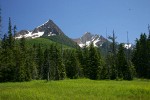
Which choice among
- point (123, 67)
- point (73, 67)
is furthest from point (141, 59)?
point (73, 67)

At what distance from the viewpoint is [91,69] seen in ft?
287

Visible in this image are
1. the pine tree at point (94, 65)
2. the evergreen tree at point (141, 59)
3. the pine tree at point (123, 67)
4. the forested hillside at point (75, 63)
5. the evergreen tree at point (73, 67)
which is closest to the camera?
the forested hillside at point (75, 63)

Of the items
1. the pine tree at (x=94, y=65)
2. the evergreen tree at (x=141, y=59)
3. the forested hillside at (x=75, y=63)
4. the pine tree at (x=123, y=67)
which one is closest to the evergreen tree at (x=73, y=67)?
the forested hillside at (x=75, y=63)

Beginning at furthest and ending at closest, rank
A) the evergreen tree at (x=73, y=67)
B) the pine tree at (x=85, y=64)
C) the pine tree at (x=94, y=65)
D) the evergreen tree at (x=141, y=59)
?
the evergreen tree at (x=73, y=67) → the pine tree at (x=85, y=64) → the pine tree at (x=94, y=65) → the evergreen tree at (x=141, y=59)

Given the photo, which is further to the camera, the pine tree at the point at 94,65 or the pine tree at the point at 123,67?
the pine tree at the point at 94,65

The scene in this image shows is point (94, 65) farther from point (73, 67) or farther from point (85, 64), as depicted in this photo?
point (73, 67)

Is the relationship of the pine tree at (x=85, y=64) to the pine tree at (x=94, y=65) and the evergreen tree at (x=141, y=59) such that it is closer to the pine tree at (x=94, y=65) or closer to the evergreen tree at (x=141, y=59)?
the pine tree at (x=94, y=65)

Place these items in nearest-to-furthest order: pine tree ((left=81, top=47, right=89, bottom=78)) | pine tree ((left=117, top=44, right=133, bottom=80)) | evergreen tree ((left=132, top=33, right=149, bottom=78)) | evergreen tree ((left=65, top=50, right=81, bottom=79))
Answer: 1. pine tree ((left=117, top=44, right=133, bottom=80))
2. evergreen tree ((left=132, top=33, right=149, bottom=78))
3. pine tree ((left=81, top=47, right=89, bottom=78))
4. evergreen tree ((left=65, top=50, right=81, bottom=79))

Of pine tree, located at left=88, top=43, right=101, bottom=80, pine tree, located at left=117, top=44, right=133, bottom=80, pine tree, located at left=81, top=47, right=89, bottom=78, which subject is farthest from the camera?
pine tree, located at left=81, top=47, right=89, bottom=78

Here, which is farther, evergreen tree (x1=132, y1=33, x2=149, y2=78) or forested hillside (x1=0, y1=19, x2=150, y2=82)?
evergreen tree (x1=132, y1=33, x2=149, y2=78)

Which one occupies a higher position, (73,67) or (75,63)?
(75,63)

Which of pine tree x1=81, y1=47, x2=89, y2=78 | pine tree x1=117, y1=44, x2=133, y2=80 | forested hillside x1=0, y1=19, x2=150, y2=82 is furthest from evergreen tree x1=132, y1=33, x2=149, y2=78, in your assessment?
pine tree x1=81, y1=47, x2=89, y2=78

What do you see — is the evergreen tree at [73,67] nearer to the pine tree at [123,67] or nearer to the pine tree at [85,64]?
the pine tree at [85,64]

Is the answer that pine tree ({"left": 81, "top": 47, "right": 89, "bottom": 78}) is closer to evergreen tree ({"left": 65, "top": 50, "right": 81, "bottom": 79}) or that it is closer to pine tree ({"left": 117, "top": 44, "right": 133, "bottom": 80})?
evergreen tree ({"left": 65, "top": 50, "right": 81, "bottom": 79})
